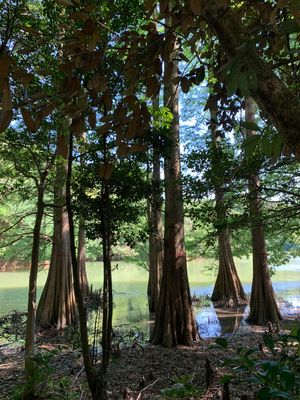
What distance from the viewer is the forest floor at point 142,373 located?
134 inches

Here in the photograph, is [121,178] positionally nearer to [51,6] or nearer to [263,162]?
[51,6]

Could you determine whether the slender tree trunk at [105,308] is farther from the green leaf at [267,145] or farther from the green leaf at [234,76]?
the green leaf at [234,76]

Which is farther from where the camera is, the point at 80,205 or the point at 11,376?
the point at 11,376

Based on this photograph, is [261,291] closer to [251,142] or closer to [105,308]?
[105,308]

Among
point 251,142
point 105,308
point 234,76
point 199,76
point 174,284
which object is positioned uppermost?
point 199,76

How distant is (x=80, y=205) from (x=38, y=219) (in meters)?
0.42

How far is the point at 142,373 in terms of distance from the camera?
4430 mm

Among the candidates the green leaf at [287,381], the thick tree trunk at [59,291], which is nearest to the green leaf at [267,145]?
the green leaf at [287,381]

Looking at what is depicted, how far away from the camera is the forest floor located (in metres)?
3.40

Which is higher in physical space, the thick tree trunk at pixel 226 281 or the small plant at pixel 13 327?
the thick tree trunk at pixel 226 281

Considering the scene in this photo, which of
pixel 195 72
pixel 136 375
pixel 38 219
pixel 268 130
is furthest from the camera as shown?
pixel 136 375

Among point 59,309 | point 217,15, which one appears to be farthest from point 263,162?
point 59,309

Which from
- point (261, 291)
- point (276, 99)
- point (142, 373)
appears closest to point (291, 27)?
point (276, 99)

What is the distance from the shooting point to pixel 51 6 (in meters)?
3.52
